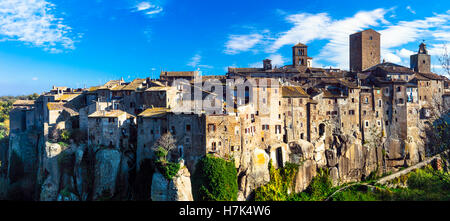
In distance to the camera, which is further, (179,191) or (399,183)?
(399,183)

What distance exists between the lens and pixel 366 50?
61375 millimetres

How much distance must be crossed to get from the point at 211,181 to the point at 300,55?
39322mm

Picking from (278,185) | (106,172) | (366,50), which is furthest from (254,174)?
(366,50)

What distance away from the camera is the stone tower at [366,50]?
6125cm

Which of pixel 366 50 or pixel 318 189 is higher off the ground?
pixel 366 50

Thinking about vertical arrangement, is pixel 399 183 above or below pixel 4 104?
below

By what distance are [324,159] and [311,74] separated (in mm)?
16531

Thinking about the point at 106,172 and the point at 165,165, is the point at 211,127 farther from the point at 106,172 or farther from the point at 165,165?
the point at 106,172

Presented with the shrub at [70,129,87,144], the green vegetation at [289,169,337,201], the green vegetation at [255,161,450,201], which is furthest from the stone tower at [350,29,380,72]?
the shrub at [70,129,87,144]

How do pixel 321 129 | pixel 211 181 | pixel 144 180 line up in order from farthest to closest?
pixel 321 129 < pixel 144 180 < pixel 211 181

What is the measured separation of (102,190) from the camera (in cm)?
3512

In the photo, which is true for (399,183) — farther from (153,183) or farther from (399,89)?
(153,183)

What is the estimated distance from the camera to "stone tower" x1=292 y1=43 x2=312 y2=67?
61.1m
